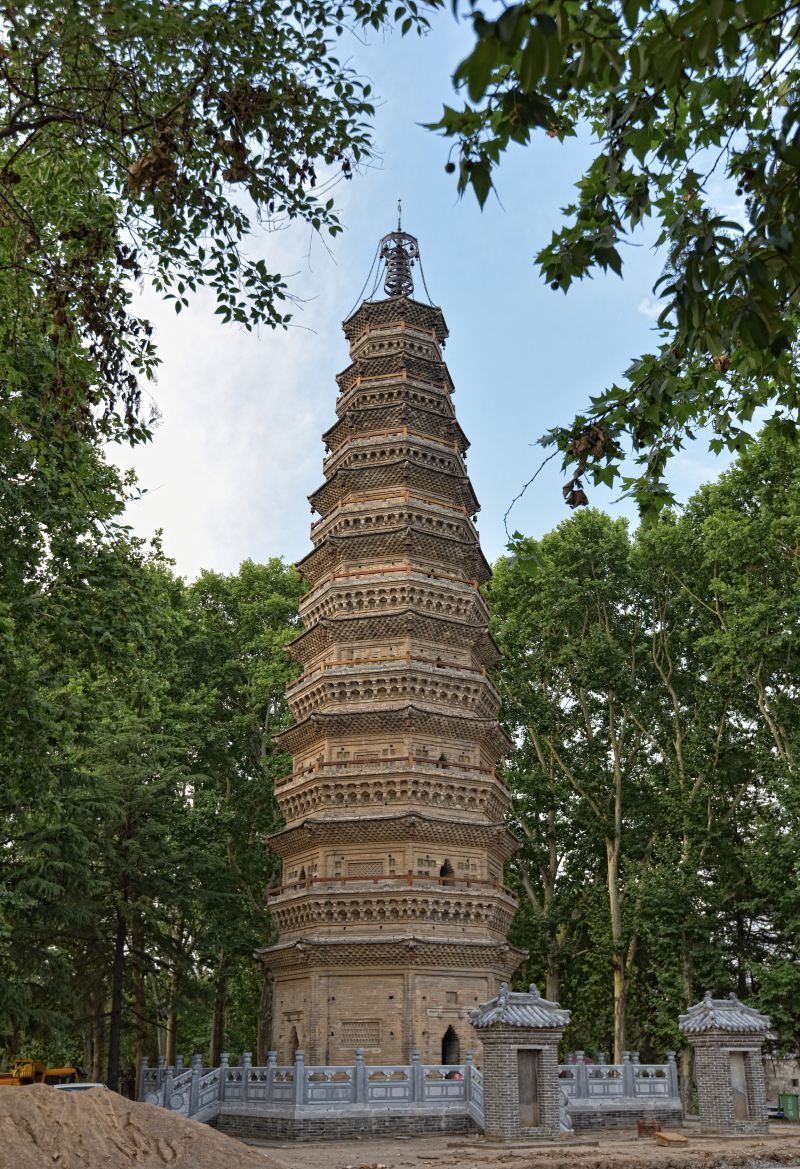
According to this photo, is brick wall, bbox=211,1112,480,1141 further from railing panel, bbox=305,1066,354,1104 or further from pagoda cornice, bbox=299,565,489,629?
pagoda cornice, bbox=299,565,489,629

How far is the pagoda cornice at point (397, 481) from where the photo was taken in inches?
1142

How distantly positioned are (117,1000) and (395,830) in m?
7.27

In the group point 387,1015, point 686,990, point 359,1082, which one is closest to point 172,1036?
point 387,1015

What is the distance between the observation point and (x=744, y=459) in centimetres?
3034

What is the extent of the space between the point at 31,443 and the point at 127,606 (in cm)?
327

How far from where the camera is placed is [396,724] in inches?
1021

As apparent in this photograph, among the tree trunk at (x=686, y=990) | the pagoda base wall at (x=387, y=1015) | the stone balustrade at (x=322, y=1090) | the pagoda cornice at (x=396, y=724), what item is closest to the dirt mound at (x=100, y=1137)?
the stone balustrade at (x=322, y=1090)

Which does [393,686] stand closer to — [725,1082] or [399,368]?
[399,368]

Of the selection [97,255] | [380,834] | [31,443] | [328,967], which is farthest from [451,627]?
[97,255]

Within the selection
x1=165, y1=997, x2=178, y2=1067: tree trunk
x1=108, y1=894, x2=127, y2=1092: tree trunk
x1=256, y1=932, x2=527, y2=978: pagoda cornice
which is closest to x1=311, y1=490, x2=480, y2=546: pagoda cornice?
x1=256, y1=932, x2=527, y2=978: pagoda cornice

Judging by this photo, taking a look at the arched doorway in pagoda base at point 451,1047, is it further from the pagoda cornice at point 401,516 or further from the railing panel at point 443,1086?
the pagoda cornice at point 401,516

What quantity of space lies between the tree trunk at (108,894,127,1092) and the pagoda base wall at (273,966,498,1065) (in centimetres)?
406

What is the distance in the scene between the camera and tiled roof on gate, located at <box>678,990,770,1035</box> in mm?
20698

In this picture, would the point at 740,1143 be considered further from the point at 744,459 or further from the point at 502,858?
the point at 744,459
